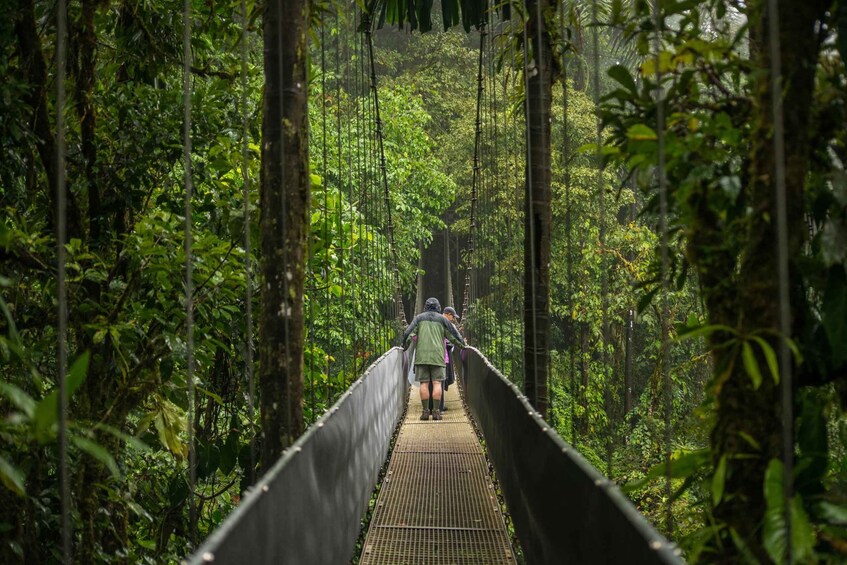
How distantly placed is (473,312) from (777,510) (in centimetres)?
1660

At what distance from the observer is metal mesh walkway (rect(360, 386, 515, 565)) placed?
15.8ft

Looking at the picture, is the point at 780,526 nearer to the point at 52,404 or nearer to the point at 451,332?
the point at 52,404

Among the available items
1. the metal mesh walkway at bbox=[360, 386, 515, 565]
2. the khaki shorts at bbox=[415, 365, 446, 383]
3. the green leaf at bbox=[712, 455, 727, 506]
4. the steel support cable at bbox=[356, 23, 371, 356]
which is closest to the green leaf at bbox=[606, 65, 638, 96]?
the green leaf at bbox=[712, 455, 727, 506]

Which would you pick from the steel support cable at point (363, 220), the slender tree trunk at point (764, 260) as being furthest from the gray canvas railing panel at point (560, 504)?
the steel support cable at point (363, 220)

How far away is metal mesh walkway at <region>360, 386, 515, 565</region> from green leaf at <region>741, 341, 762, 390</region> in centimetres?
289

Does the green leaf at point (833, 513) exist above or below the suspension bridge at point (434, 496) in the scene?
above

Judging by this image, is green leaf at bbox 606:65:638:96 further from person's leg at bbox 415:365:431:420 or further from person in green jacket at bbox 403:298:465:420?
person's leg at bbox 415:365:431:420

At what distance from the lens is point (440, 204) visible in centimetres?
1916

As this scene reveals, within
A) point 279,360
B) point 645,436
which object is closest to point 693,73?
point 279,360

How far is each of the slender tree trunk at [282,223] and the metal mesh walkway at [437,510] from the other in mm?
1111

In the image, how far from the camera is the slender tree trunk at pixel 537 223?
574 cm

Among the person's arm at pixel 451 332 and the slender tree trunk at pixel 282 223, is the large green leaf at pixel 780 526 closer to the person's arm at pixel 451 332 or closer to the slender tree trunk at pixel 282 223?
the slender tree trunk at pixel 282 223

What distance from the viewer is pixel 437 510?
5762 millimetres

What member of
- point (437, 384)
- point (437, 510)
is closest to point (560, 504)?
point (437, 510)
